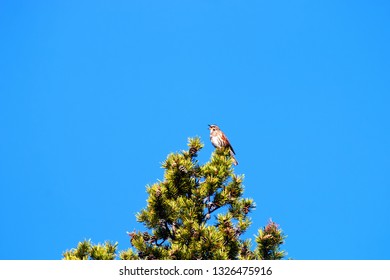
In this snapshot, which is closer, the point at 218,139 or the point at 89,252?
the point at 89,252

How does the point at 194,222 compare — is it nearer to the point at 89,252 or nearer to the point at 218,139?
the point at 89,252

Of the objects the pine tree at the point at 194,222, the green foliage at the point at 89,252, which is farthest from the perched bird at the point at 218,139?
the green foliage at the point at 89,252

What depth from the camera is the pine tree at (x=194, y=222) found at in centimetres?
850

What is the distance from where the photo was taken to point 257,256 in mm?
8773

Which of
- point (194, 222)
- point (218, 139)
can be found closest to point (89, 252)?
point (194, 222)

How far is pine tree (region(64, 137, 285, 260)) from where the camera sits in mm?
8500

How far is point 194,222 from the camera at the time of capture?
8617 millimetres

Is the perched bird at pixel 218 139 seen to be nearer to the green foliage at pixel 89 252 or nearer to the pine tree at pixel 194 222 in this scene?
the pine tree at pixel 194 222

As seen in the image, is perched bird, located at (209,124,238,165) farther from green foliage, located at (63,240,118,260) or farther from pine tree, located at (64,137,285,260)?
green foliage, located at (63,240,118,260)

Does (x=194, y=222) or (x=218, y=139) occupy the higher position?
(x=218, y=139)

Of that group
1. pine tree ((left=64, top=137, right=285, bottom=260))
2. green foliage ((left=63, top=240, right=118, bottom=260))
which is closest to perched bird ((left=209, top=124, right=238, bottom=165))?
pine tree ((left=64, top=137, right=285, bottom=260))
